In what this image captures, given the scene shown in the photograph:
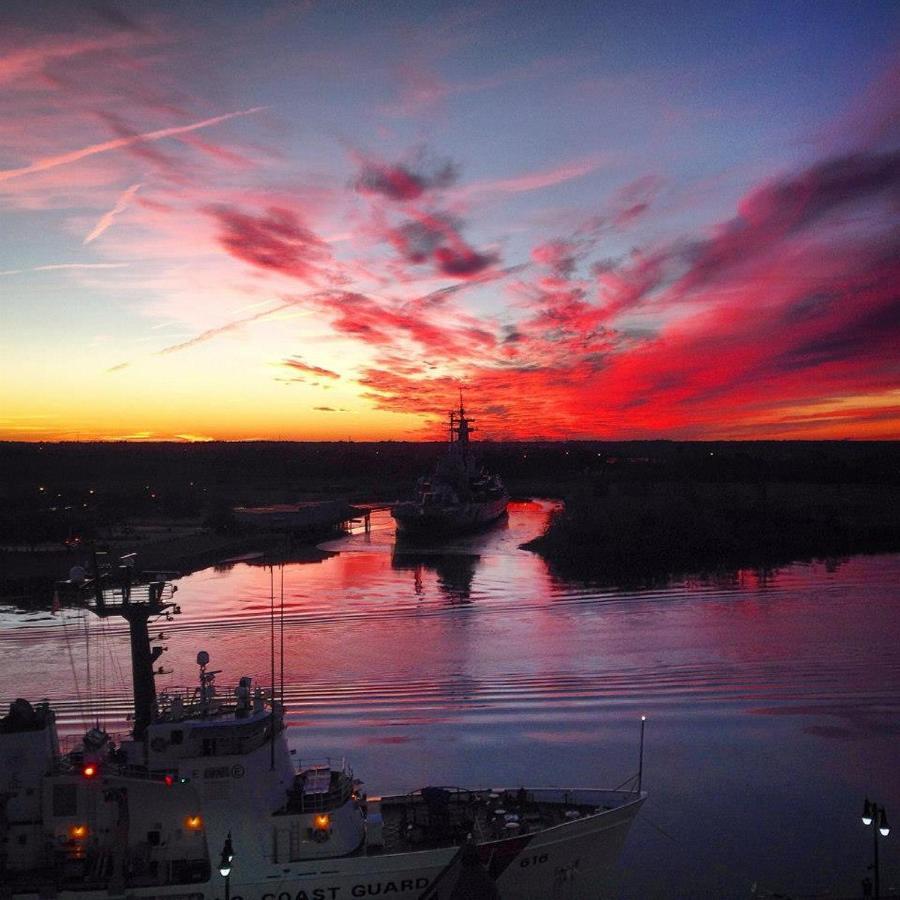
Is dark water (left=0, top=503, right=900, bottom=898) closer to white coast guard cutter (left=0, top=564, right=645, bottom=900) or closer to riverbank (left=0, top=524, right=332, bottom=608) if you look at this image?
white coast guard cutter (left=0, top=564, right=645, bottom=900)

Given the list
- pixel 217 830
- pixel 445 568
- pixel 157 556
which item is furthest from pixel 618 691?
pixel 157 556

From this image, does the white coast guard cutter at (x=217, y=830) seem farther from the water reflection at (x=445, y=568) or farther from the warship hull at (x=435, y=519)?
the warship hull at (x=435, y=519)

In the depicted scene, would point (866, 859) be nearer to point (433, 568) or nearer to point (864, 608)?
point (864, 608)

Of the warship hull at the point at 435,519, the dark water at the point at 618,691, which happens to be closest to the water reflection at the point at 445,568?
the dark water at the point at 618,691

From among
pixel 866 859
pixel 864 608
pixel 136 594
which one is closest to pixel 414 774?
pixel 136 594

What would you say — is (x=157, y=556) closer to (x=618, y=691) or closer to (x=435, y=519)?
(x=435, y=519)

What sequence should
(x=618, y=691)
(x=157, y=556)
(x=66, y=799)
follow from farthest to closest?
(x=157, y=556) → (x=618, y=691) → (x=66, y=799)
